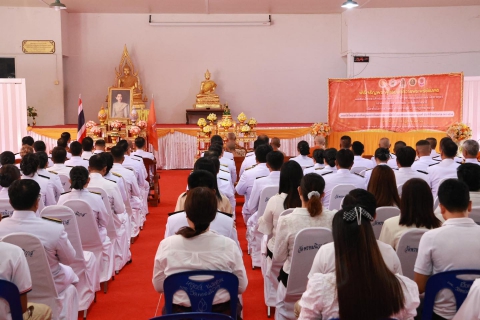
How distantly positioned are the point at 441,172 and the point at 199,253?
363cm

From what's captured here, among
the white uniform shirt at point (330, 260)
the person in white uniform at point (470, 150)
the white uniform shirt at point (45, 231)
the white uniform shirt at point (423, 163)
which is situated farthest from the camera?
the white uniform shirt at point (423, 163)

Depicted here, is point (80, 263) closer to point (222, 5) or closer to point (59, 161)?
point (59, 161)

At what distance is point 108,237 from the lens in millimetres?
4941

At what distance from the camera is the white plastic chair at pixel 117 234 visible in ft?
16.0

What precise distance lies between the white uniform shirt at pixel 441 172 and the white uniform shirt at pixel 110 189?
3.03 meters

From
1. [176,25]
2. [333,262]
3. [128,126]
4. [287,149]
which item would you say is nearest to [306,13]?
[176,25]

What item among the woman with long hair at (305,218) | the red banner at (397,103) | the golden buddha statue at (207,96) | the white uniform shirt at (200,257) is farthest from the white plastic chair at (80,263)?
the golden buddha statue at (207,96)

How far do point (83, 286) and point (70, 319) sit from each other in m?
0.71

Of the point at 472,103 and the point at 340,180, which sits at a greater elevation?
the point at 472,103

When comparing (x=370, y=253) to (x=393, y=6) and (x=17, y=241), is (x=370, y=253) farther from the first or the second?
(x=393, y=6)

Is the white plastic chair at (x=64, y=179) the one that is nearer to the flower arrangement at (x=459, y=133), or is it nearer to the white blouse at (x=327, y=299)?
the white blouse at (x=327, y=299)

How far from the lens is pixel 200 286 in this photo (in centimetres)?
267

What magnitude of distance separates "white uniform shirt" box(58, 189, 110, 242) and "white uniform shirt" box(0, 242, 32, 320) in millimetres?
1664

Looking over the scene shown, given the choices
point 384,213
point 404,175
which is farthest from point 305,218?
point 404,175
